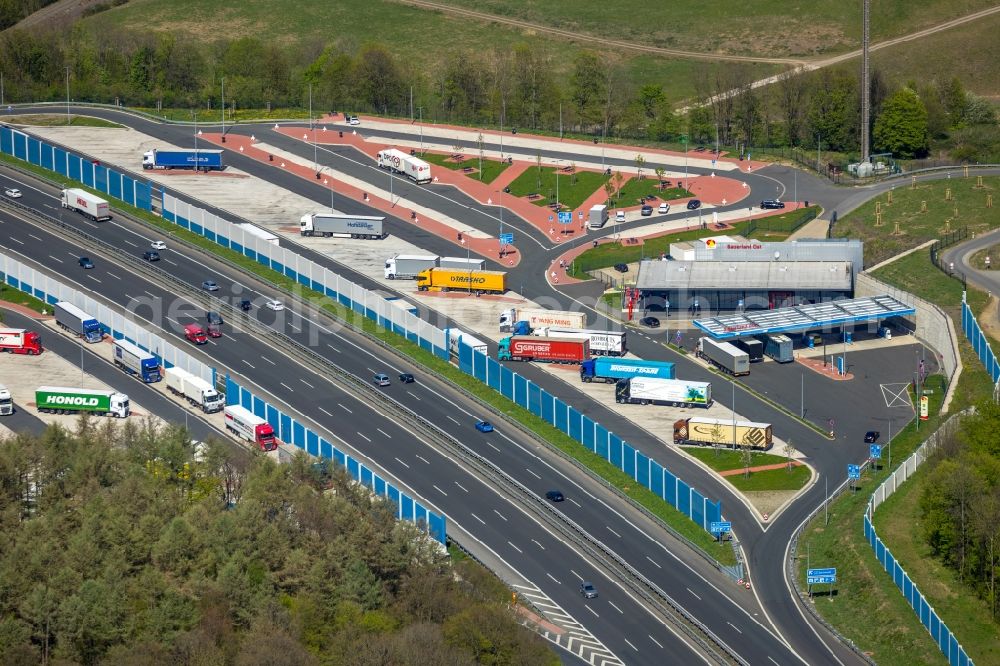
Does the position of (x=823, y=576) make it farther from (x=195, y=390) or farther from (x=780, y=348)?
(x=195, y=390)

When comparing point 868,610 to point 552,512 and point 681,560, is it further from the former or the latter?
point 552,512

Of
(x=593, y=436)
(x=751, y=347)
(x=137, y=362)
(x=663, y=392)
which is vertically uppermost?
(x=751, y=347)

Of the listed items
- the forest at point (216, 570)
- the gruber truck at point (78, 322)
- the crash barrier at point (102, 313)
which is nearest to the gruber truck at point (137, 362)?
the crash barrier at point (102, 313)

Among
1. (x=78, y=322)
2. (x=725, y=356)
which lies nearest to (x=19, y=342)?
(x=78, y=322)

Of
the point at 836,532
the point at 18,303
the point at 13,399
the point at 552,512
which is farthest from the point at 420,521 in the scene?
the point at 18,303

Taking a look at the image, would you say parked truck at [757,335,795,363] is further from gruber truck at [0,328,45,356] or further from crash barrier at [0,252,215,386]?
gruber truck at [0,328,45,356]

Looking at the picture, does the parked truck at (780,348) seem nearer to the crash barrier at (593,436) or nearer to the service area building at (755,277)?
the service area building at (755,277)
